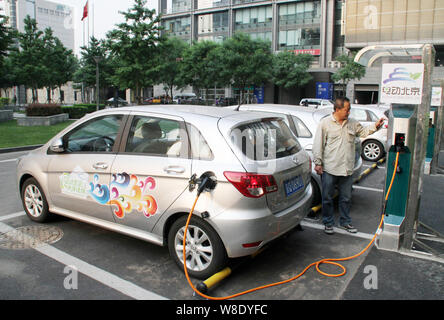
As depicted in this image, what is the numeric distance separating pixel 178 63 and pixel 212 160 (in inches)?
1634

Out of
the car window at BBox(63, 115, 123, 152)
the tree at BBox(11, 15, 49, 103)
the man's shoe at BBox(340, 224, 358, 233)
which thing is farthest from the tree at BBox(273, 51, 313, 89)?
the car window at BBox(63, 115, 123, 152)

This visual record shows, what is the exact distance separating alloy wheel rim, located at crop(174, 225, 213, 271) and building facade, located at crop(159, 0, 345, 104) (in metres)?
44.7

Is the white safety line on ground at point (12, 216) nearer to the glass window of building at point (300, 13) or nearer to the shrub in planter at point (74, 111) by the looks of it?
the shrub in planter at point (74, 111)

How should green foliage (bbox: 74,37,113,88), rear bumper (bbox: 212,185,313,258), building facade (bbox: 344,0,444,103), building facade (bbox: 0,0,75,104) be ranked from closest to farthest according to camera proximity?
1. rear bumper (bbox: 212,185,313,258)
2. building facade (bbox: 344,0,444,103)
3. green foliage (bbox: 74,37,113,88)
4. building facade (bbox: 0,0,75,104)

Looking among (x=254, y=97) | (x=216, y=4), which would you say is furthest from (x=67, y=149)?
(x=216, y=4)

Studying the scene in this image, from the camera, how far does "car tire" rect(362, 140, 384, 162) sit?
11.4 metres

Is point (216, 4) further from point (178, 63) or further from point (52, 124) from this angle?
point (52, 124)

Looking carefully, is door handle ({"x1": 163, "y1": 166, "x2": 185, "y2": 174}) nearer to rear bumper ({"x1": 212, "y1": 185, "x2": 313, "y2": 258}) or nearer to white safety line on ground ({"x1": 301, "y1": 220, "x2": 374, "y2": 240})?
rear bumper ({"x1": 212, "y1": 185, "x2": 313, "y2": 258})

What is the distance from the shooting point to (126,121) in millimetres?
4426

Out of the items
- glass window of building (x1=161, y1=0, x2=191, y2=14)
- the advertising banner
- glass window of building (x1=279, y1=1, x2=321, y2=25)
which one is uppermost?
glass window of building (x1=161, y1=0, x2=191, y2=14)

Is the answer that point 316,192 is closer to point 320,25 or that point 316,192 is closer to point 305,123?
point 305,123

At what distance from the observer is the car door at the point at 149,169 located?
3843mm

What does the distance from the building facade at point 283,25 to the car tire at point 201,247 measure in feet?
146

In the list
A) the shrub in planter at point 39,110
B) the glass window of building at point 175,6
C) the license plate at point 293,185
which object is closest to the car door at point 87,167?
the license plate at point 293,185
